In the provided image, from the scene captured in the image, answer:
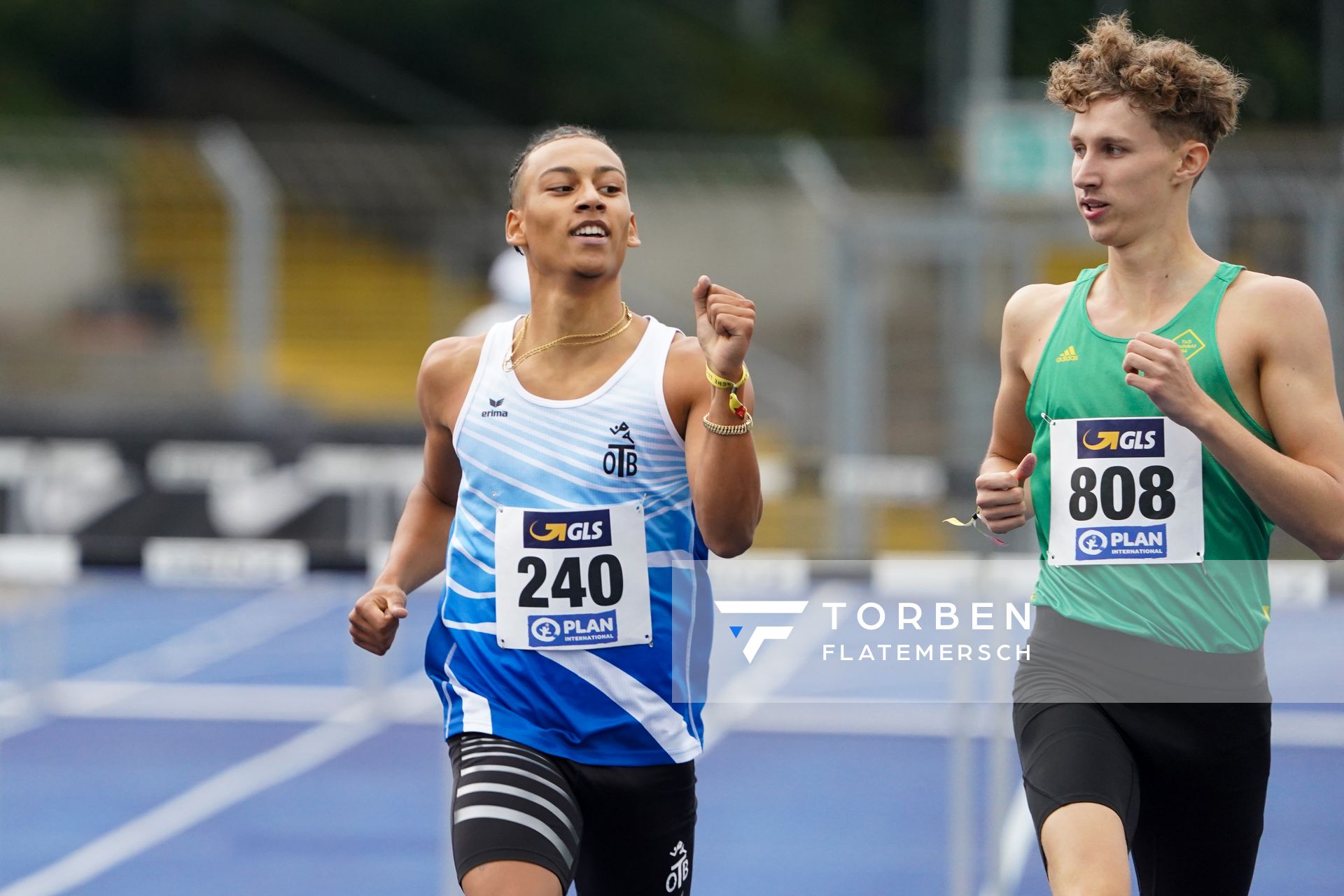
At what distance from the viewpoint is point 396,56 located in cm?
2486

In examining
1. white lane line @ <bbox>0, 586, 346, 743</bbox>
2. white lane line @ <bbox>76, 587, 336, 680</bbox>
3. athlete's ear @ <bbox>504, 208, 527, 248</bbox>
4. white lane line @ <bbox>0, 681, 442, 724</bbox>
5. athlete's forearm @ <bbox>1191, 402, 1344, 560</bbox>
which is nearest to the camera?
athlete's forearm @ <bbox>1191, 402, 1344, 560</bbox>

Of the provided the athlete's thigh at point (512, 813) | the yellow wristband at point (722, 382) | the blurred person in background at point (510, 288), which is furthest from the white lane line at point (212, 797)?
the yellow wristband at point (722, 382)

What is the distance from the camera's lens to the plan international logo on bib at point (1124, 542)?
291 cm

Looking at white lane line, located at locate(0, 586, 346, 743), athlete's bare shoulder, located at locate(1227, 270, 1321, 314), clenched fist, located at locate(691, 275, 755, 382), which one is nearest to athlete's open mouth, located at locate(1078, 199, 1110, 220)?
athlete's bare shoulder, located at locate(1227, 270, 1321, 314)

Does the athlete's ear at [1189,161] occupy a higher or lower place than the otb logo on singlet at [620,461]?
higher

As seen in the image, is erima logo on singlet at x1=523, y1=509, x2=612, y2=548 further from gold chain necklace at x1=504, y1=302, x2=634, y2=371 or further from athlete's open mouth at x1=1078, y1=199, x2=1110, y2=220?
athlete's open mouth at x1=1078, y1=199, x2=1110, y2=220

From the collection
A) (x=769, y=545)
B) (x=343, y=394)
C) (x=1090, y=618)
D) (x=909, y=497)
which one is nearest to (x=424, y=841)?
(x=1090, y=618)

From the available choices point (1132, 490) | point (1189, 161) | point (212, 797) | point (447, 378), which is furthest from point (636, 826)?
point (212, 797)

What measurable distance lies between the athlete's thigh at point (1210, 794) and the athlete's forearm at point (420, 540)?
52.9 inches

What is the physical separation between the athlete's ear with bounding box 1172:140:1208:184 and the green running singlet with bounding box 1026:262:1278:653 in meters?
0.16

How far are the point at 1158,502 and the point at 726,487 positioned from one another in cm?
69

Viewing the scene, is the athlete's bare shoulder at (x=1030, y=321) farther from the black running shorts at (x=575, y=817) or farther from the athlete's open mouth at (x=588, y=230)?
the black running shorts at (x=575, y=817)

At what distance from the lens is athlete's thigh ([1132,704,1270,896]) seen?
2.93 metres

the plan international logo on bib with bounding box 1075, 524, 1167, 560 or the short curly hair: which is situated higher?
the short curly hair
